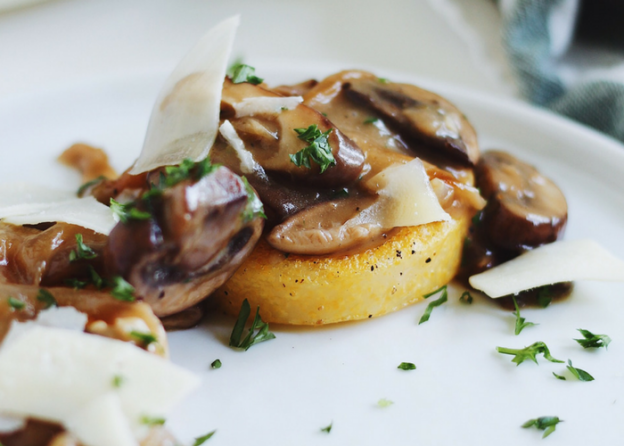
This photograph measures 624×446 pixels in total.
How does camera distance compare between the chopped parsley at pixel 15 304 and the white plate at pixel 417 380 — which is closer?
the chopped parsley at pixel 15 304

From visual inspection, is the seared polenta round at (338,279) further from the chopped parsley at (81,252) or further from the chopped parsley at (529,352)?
the chopped parsley at (81,252)

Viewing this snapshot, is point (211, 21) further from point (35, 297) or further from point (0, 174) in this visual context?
point (35, 297)

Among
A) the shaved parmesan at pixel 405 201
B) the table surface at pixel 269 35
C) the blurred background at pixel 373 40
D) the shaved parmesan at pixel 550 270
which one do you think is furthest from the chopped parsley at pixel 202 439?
the table surface at pixel 269 35

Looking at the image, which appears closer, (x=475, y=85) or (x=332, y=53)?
(x=475, y=85)

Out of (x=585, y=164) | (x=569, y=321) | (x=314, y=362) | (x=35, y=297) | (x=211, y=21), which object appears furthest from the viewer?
(x=211, y=21)

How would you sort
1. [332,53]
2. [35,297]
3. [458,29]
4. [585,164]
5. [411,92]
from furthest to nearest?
[332,53] < [458,29] < [585,164] < [411,92] < [35,297]

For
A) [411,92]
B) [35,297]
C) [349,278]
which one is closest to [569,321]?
[349,278]
